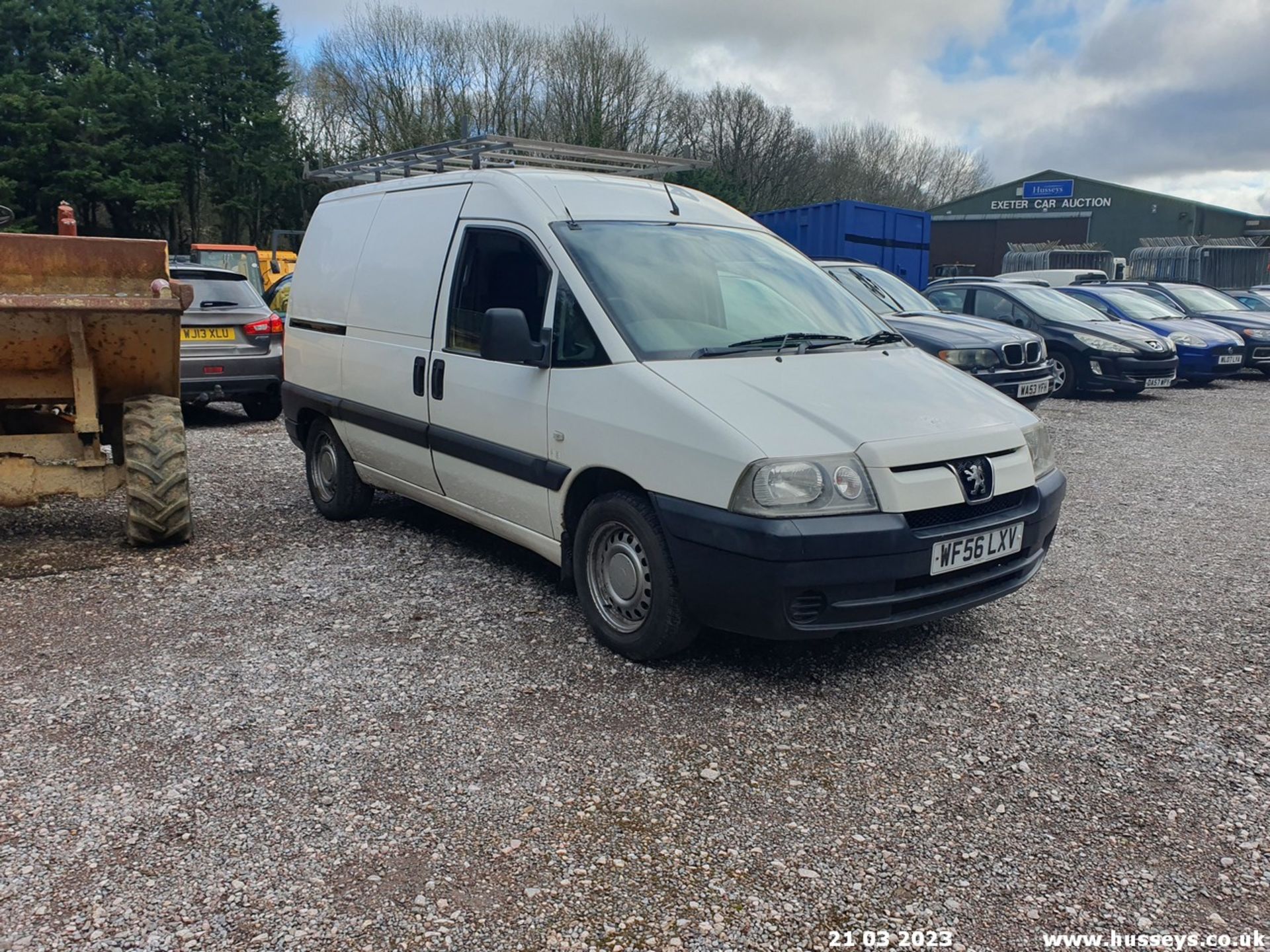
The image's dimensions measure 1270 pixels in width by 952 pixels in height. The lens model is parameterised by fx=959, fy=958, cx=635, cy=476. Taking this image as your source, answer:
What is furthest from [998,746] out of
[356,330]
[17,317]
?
[17,317]

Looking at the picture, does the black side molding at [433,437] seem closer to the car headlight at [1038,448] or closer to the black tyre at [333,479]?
the black tyre at [333,479]

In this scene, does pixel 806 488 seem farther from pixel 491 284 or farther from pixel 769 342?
pixel 491 284

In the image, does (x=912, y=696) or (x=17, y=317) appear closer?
(x=912, y=696)

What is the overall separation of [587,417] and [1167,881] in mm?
2491

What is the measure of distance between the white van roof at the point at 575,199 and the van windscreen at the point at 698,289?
0.31ft

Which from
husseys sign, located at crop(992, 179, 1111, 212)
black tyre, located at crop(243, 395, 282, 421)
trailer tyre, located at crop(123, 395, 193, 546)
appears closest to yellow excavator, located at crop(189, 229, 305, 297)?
black tyre, located at crop(243, 395, 282, 421)

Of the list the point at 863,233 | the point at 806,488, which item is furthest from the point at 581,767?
the point at 863,233

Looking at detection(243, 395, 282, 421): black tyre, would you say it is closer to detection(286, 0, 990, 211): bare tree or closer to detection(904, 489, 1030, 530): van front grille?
detection(904, 489, 1030, 530): van front grille

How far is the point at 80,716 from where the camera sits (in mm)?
3449

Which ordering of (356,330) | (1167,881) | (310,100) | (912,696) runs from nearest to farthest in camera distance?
1. (1167,881)
2. (912,696)
3. (356,330)
4. (310,100)

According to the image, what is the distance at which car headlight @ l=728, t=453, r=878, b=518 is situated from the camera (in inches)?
132

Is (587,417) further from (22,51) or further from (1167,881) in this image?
(22,51)

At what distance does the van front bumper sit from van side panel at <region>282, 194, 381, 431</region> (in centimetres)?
306

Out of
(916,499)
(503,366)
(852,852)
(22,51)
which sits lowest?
(852,852)
